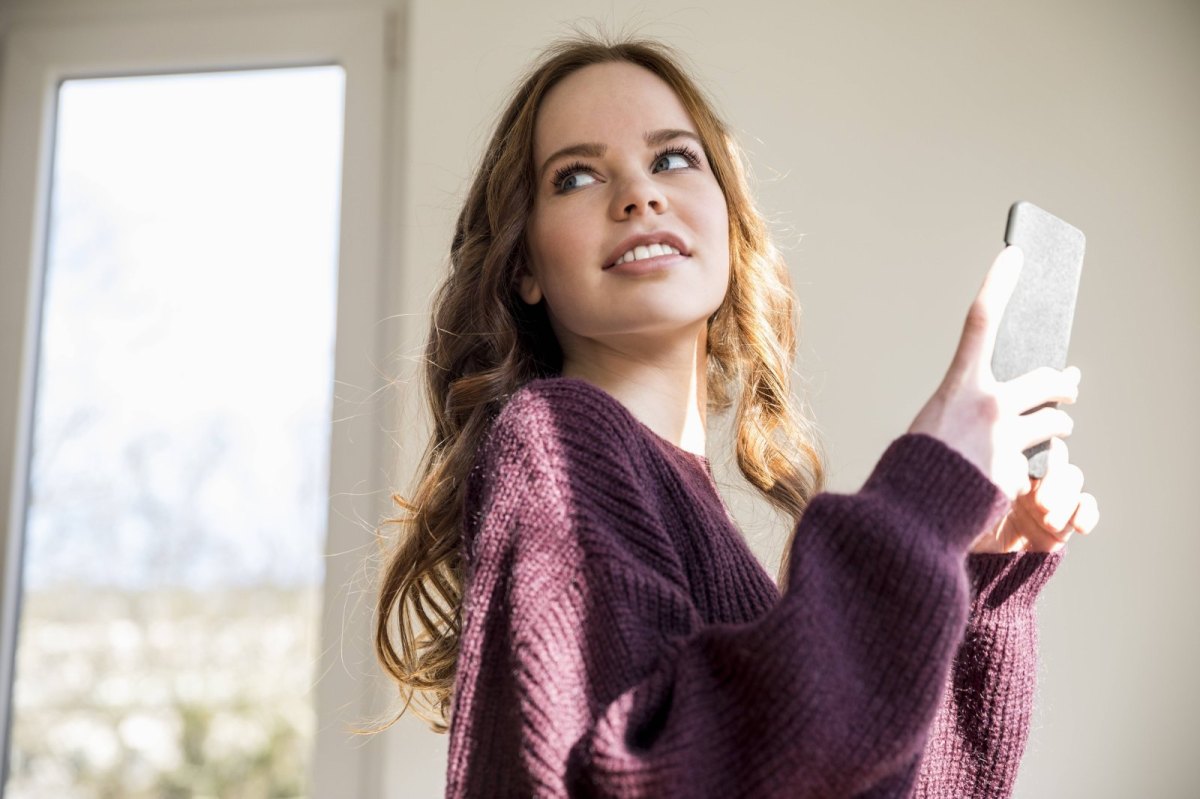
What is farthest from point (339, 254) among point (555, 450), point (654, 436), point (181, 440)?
point (555, 450)

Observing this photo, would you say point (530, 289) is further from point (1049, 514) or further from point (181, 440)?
point (181, 440)

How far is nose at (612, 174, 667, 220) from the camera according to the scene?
1.03 metres

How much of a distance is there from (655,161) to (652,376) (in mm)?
203

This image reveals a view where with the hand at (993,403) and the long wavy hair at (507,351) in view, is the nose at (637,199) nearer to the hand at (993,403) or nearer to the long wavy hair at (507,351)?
the long wavy hair at (507,351)

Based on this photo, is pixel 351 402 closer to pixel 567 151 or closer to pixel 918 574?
pixel 567 151

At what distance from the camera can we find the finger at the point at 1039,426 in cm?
84

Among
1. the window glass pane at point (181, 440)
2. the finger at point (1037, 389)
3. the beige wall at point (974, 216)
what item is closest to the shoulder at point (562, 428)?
the finger at point (1037, 389)

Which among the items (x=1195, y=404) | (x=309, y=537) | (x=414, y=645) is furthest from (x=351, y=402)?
(x=1195, y=404)

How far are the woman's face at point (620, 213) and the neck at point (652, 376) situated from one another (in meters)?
0.02

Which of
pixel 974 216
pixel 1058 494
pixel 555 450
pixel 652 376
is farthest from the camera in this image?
pixel 974 216

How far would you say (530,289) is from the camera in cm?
115

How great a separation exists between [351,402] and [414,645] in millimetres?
850

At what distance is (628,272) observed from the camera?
3.36 ft

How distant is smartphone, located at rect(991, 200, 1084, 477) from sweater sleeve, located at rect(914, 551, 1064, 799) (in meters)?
0.12
